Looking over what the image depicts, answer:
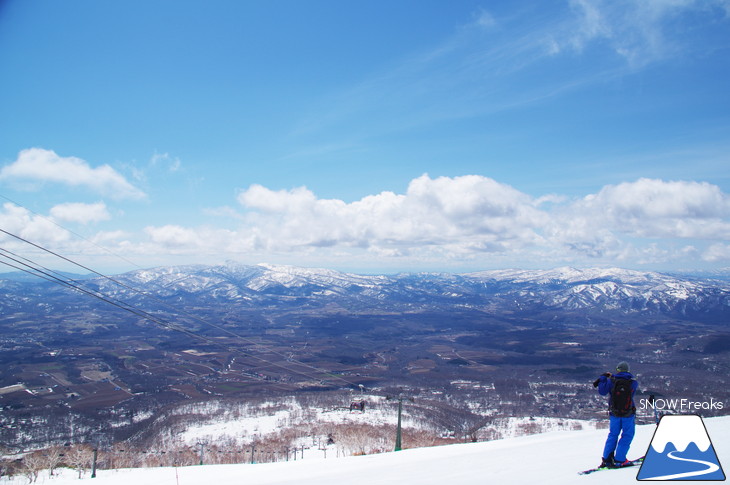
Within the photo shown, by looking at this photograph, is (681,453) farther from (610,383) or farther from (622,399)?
(610,383)

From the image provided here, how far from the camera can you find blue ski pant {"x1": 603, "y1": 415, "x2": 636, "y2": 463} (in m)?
8.30

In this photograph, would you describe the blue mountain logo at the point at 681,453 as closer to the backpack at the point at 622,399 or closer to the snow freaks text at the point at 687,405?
the backpack at the point at 622,399

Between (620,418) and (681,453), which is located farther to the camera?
(620,418)

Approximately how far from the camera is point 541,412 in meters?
98.9

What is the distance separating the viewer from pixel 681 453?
23.9 ft

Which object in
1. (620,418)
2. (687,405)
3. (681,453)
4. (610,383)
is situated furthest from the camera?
(687,405)

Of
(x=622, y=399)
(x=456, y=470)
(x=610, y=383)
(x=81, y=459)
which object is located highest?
(x=610, y=383)

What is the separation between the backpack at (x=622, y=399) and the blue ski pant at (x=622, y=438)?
0.14 meters

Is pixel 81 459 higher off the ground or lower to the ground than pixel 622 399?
lower

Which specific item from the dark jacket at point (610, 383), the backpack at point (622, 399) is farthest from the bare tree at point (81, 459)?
the backpack at point (622, 399)

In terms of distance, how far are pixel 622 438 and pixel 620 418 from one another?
19.4 inches

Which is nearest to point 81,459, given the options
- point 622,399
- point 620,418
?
point 620,418

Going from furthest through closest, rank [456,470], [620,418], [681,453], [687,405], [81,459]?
[687,405], [81,459], [456,470], [620,418], [681,453]

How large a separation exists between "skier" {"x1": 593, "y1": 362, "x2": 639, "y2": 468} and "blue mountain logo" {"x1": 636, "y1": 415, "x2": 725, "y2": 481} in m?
0.75
